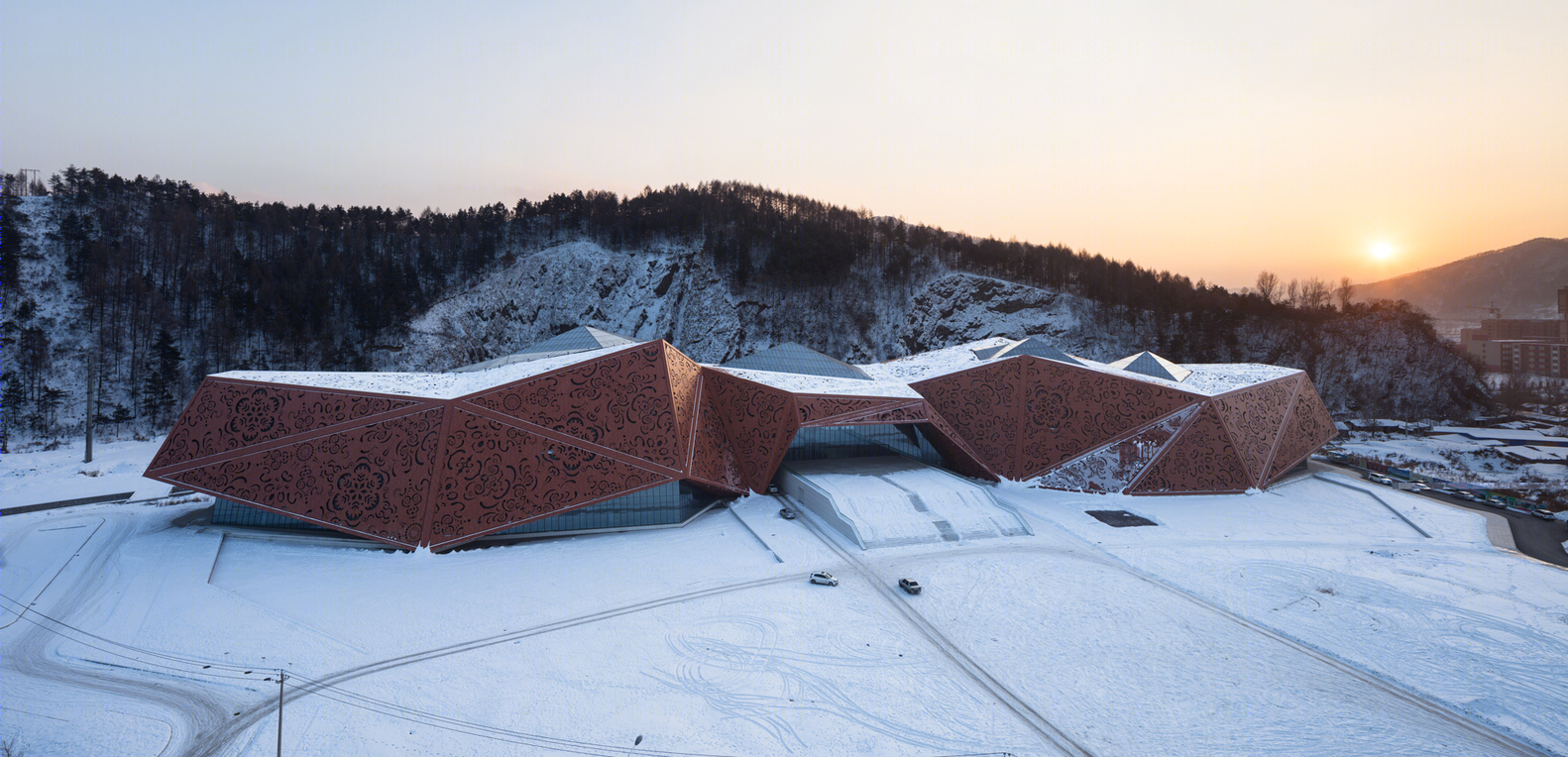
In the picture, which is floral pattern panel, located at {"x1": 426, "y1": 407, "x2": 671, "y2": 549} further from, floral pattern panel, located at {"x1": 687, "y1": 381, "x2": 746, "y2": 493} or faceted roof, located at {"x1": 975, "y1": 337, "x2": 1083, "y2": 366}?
faceted roof, located at {"x1": 975, "y1": 337, "x2": 1083, "y2": 366}

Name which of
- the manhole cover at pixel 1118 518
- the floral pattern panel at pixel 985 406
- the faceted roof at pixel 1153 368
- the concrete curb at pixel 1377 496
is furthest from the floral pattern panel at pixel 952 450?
the concrete curb at pixel 1377 496

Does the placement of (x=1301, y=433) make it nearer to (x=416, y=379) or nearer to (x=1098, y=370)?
(x=1098, y=370)

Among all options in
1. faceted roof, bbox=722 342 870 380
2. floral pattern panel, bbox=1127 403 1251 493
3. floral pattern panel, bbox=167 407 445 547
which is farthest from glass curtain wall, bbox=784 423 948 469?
floral pattern panel, bbox=167 407 445 547

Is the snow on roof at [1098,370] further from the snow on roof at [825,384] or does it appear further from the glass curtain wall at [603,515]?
the glass curtain wall at [603,515]

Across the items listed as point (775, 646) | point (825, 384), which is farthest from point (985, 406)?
point (775, 646)

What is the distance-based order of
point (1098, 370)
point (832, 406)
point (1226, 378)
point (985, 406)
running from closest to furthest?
point (832, 406)
point (1098, 370)
point (985, 406)
point (1226, 378)
